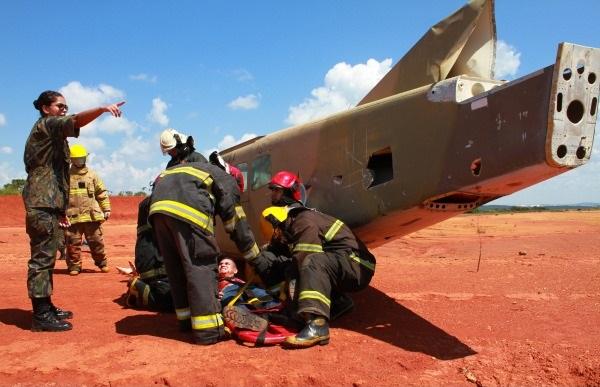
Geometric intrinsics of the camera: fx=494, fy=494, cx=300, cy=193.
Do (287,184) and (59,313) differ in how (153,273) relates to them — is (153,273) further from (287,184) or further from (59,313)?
(287,184)

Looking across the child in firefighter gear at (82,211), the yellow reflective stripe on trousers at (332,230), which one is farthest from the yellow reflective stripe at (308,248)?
the child in firefighter gear at (82,211)

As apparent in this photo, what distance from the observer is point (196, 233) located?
425 cm

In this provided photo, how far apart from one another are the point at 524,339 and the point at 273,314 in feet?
7.54

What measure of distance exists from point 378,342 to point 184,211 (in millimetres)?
2017

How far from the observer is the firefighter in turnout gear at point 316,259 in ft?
13.6

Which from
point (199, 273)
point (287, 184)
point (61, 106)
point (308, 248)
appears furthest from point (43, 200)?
point (308, 248)

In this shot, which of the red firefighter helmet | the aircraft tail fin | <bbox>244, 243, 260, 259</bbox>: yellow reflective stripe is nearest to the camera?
<bbox>244, 243, 260, 259</bbox>: yellow reflective stripe

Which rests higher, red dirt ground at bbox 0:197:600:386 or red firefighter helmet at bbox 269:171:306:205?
red firefighter helmet at bbox 269:171:306:205

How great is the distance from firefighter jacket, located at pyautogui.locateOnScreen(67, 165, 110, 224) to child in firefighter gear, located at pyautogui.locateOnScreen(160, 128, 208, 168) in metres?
4.16

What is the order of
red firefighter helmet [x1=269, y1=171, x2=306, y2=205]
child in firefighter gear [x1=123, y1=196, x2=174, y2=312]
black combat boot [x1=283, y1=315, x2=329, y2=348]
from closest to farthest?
black combat boot [x1=283, y1=315, x2=329, y2=348]
red firefighter helmet [x1=269, y1=171, x2=306, y2=205]
child in firefighter gear [x1=123, y1=196, x2=174, y2=312]

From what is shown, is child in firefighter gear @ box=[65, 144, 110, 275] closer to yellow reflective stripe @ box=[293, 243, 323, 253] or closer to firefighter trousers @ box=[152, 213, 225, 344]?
firefighter trousers @ box=[152, 213, 225, 344]

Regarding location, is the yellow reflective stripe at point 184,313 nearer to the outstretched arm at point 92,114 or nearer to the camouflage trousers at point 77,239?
the outstretched arm at point 92,114

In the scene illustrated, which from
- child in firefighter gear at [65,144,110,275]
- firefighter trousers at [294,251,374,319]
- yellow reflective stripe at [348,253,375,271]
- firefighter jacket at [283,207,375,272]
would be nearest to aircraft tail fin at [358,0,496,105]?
firefighter jacket at [283,207,375,272]

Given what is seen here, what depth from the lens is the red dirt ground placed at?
11.4 ft
